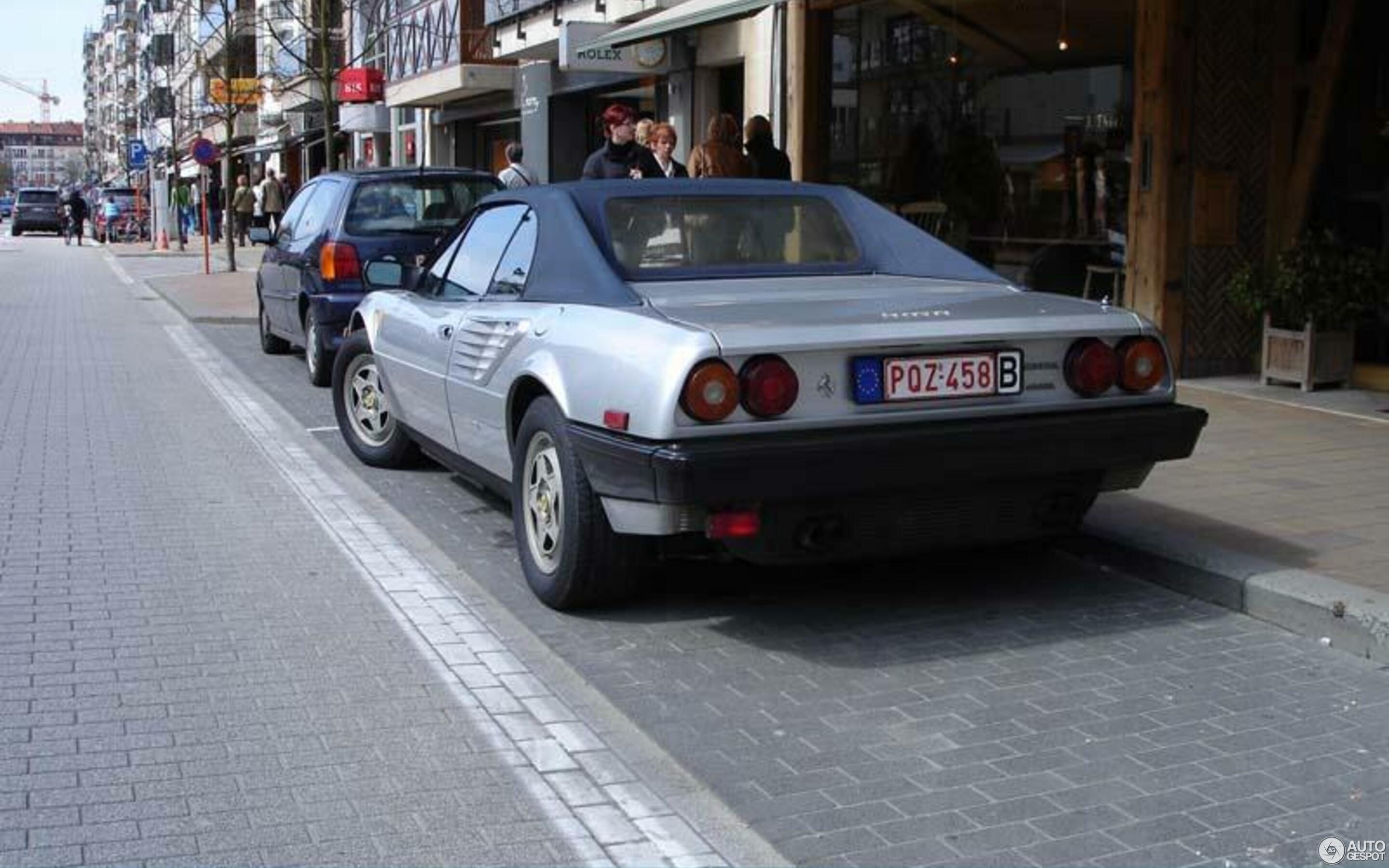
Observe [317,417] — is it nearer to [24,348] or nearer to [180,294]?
[24,348]

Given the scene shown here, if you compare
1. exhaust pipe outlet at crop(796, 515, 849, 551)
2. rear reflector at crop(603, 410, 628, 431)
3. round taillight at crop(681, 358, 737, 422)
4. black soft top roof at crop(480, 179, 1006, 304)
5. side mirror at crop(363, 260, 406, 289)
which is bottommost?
exhaust pipe outlet at crop(796, 515, 849, 551)

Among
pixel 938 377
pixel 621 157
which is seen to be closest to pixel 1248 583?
pixel 938 377

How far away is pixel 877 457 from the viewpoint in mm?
4832

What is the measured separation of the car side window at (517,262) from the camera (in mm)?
6113

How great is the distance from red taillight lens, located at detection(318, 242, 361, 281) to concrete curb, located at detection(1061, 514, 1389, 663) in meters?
6.68

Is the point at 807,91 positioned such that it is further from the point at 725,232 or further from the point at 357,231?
the point at 725,232

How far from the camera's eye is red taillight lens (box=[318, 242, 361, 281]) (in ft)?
37.3

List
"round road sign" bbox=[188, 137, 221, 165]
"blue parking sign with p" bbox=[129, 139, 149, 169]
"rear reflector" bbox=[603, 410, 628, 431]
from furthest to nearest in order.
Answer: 1. "blue parking sign with p" bbox=[129, 139, 149, 169]
2. "round road sign" bbox=[188, 137, 221, 165]
3. "rear reflector" bbox=[603, 410, 628, 431]

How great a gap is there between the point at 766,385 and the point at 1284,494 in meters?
3.26

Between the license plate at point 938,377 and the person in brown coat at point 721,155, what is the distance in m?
5.71

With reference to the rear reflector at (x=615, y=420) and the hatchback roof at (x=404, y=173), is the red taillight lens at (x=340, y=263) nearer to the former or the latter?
the hatchback roof at (x=404, y=173)

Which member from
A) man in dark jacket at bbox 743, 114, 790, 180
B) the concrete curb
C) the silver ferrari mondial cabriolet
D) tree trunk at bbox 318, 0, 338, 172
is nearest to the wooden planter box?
man in dark jacket at bbox 743, 114, 790, 180

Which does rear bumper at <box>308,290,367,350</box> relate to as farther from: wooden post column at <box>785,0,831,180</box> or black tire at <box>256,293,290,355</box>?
wooden post column at <box>785,0,831,180</box>

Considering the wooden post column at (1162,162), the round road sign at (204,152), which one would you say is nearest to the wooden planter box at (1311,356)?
the wooden post column at (1162,162)
